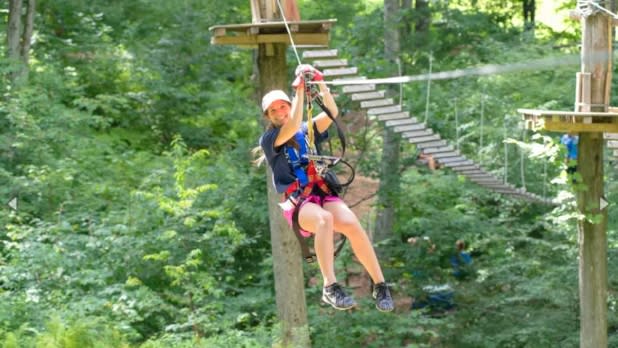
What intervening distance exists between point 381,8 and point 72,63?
4702 mm

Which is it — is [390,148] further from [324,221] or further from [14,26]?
[324,221]

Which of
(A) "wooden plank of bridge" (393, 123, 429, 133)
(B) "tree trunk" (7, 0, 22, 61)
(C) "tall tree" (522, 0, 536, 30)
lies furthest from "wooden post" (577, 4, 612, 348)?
(C) "tall tree" (522, 0, 536, 30)

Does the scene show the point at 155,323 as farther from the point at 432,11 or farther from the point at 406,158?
the point at 432,11

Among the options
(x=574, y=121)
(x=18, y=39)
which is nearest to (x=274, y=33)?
(x=574, y=121)

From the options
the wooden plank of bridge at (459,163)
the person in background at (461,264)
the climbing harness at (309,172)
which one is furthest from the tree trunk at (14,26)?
the climbing harness at (309,172)

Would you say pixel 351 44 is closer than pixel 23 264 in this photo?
No

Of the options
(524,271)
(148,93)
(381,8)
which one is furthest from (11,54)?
(524,271)

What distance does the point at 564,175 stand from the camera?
8.87 m

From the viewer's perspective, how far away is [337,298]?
17.4 ft

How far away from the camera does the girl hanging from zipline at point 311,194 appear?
5238 mm

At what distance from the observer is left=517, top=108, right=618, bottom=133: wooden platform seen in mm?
7930

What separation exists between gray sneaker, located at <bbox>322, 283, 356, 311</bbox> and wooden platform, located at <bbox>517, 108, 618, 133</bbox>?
323cm

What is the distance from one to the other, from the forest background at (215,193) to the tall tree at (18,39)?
0.09 m

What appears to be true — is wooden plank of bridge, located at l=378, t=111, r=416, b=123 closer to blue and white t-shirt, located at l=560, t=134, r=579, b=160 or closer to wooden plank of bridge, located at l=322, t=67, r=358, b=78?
wooden plank of bridge, located at l=322, t=67, r=358, b=78
